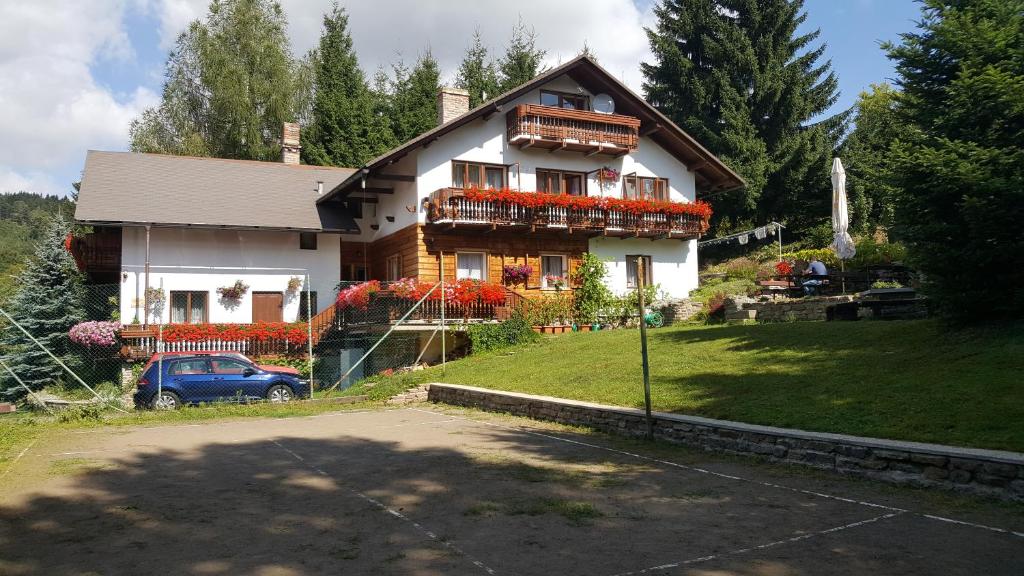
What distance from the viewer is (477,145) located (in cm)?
2733

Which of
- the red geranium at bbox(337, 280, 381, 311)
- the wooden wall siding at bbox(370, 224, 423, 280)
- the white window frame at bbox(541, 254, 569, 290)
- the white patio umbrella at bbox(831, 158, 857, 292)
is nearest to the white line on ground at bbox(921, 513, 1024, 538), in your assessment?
the white patio umbrella at bbox(831, 158, 857, 292)

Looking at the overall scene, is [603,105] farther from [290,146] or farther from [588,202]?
[290,146]

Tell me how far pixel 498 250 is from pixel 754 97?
2103cm

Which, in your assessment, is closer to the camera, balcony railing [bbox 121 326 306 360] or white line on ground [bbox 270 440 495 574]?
white line on ground [bbox 270 440 495 574]

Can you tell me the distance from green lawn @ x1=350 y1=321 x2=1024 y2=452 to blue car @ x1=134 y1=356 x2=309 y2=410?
215 cm

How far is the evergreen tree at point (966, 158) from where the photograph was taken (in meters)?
12.0

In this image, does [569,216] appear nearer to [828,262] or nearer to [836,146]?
[828,262]

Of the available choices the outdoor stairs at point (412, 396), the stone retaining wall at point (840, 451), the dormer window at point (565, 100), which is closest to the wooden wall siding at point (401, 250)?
the dormer window at point (565, 100)

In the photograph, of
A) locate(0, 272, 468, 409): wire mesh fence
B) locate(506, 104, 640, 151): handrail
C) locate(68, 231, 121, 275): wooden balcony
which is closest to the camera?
locate(0, 272, 468, 409): wire mesh fence

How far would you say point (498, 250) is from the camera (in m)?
27.5

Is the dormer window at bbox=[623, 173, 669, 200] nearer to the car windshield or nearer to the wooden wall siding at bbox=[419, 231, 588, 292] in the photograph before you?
the wooden wall siding at bbox=[419, 231, 588, 292]

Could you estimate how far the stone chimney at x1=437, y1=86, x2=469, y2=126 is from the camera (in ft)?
97.1

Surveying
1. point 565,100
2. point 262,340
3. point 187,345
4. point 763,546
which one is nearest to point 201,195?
point 187,345

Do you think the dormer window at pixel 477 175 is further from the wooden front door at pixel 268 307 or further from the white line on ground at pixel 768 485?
the white line on ground at pixel 768 485
